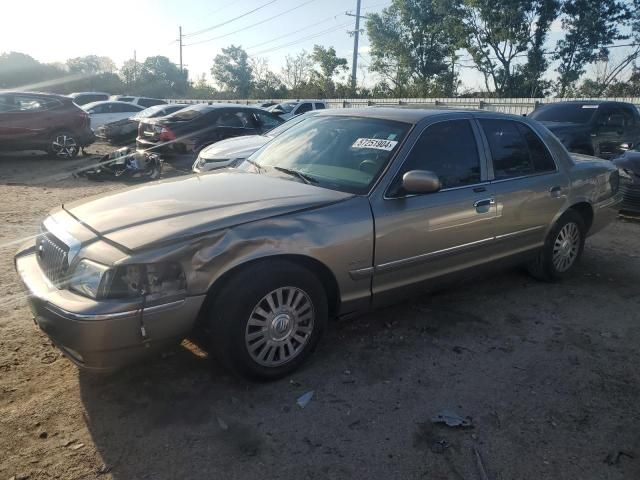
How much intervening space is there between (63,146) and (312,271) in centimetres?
1164

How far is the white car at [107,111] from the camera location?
18188 mm

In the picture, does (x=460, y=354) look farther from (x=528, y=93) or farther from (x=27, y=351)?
(x=528, y=93)

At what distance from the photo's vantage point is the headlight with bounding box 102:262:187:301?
101 inches

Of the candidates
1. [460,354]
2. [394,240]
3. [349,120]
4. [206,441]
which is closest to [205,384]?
[206,441]

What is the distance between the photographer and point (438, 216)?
364cm

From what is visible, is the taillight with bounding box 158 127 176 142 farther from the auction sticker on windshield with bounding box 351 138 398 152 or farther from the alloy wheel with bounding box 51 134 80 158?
the auction sticker on windshield with bounding box 351 138 398 152

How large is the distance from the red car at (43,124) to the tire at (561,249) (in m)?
11.6

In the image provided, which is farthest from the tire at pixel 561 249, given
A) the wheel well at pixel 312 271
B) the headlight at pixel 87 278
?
the headlight at pixel 87 278

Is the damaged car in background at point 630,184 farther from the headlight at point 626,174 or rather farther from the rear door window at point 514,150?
the rear door window at point 514,150

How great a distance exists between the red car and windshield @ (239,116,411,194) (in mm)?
9876

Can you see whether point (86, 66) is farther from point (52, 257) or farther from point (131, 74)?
point (52, 257)

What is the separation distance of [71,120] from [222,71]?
5144 centimetres

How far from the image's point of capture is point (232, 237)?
2.80 m

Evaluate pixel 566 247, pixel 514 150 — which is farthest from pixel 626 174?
pixel 514 150
